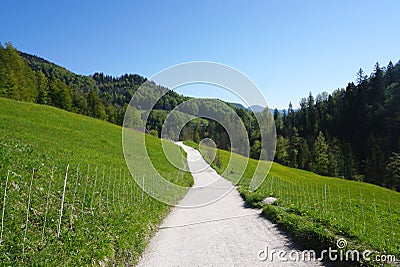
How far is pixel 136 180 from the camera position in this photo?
19.9 meters

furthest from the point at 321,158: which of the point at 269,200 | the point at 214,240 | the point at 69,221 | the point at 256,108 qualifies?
the point at 69,221

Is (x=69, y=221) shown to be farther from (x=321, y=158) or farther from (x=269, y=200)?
(x=321, y=158)

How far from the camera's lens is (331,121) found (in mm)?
122688

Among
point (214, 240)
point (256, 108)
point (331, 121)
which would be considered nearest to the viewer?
point (256, 108)

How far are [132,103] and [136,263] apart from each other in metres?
5.37

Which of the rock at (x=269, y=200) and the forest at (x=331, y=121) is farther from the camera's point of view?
the forest at (x=331, y=121)

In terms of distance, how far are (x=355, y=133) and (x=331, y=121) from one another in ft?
43.0

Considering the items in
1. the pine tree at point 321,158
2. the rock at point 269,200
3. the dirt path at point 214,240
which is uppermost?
the pine tree at point 321,158

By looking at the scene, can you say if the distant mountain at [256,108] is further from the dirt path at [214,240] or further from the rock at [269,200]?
the rock at [269,200]

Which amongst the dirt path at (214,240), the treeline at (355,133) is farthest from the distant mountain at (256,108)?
the treeline at (355,133)

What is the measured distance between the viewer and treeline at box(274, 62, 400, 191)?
8025cm

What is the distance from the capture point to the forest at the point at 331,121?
70062 mm

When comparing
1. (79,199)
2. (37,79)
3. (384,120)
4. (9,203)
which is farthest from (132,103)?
(384,120)

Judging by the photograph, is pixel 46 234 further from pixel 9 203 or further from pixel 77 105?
pixel 77 105
